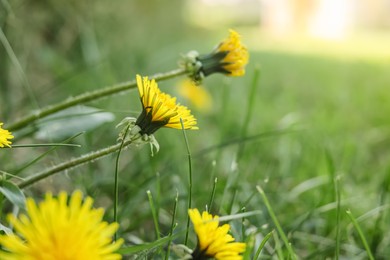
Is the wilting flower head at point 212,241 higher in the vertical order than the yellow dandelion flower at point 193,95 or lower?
lower

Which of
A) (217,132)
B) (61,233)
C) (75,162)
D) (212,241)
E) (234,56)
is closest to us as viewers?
(61,233)

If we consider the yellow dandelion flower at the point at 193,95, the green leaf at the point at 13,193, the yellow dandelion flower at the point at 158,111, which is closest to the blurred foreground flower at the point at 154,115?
the yellow dandelion flower at the point at 158,111

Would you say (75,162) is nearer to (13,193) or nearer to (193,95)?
(13,193)

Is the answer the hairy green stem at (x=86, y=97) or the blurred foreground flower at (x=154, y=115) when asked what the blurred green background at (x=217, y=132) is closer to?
the hairy green stem at (x=86, y=97)

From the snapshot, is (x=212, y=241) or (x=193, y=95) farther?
(x=193, y=95)

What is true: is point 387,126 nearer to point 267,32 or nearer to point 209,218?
point 209,218

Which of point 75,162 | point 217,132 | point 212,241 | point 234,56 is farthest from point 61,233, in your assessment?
point 217,132

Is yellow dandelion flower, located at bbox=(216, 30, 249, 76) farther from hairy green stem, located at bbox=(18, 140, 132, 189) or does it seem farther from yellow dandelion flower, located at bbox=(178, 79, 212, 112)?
yellow dandelion flower, located at bbox=(178, 79, 212, 112)
